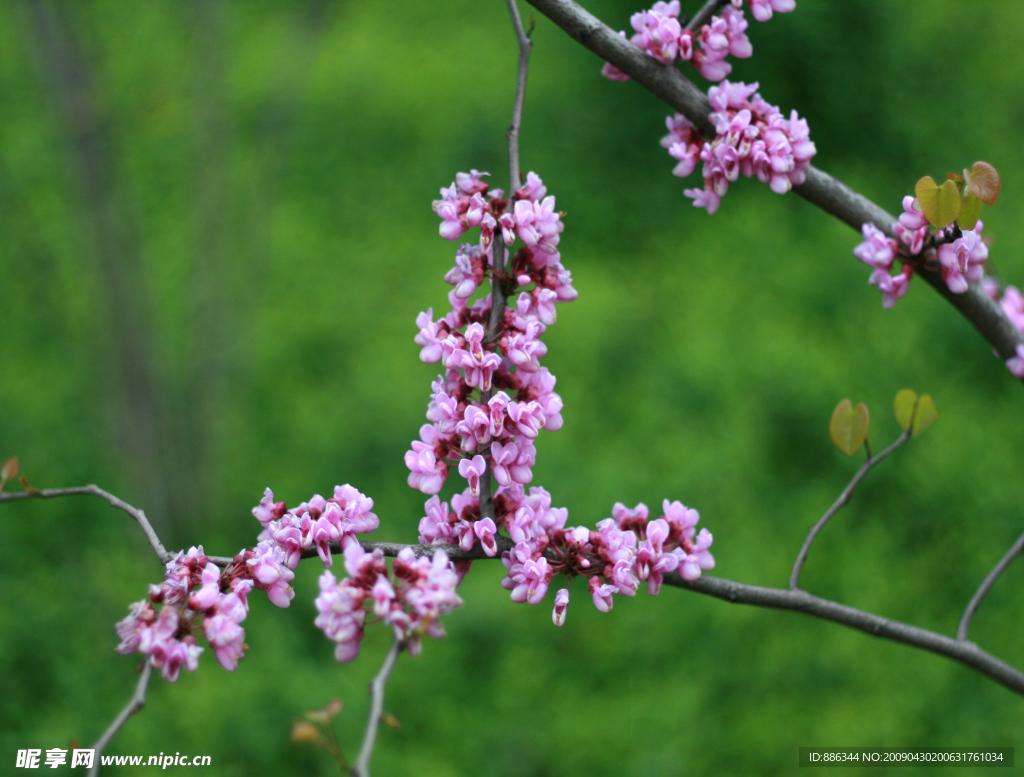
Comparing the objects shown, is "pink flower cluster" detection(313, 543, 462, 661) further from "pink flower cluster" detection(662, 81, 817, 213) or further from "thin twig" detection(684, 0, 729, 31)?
"thin twig" detection(684, 0, 729, 31)

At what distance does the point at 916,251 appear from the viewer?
92 cm

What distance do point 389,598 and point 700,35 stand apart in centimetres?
70

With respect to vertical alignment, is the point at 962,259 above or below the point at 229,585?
above

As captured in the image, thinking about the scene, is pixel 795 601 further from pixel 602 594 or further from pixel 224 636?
pixel 224 636

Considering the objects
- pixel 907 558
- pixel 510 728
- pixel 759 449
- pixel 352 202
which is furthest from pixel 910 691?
pixel 352 202

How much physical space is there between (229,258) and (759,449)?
1.66m

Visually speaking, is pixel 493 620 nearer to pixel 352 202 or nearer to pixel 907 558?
pixel 907 558

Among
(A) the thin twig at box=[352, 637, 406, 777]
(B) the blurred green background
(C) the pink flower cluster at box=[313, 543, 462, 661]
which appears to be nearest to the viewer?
(A) the thin twig at box=[352, 637, 406, 777]

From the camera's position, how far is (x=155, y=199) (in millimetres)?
3695

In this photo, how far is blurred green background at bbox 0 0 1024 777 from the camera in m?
2.04

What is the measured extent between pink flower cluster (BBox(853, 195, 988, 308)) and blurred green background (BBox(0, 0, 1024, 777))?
135 cm

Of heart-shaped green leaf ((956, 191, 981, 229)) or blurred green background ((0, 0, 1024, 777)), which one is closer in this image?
heart-shaped green leaf ((956, 191, 981, 229))

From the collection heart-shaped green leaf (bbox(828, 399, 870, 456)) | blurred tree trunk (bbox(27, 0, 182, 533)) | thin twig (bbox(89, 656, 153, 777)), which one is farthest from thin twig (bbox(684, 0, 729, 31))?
blurred tree trunk (bbox(27, 0, 182, 533))

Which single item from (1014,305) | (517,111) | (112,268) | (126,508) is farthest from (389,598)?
(112,268)
